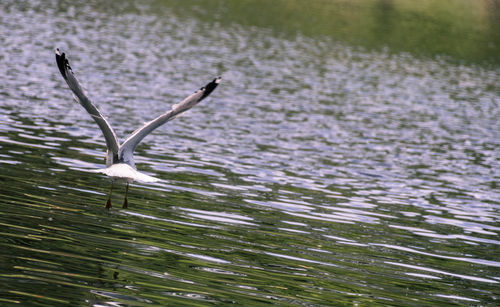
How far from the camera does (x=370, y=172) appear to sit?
83.6ft

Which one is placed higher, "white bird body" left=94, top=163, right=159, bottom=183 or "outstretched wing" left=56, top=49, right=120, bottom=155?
"outstretched wing" left=56, top=49, right=120, bottom=155

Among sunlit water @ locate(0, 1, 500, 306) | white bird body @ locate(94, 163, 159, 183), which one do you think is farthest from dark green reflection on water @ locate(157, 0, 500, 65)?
white bird body @ locate(94, 163, 159, 183)

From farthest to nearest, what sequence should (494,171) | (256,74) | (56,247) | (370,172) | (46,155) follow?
Answer: (256,74) < (494,171) < (370,172) < (46,155) < (56,247)

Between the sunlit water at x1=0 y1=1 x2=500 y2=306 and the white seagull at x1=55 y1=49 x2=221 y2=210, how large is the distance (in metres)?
1.19

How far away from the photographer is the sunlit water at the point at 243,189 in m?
13.4

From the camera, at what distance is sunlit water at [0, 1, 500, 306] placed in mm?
13422

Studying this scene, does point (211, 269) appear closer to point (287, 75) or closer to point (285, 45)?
point (287, 75)

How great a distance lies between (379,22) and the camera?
8169 centimetres

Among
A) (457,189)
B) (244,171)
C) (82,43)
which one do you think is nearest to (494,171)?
(457,189)

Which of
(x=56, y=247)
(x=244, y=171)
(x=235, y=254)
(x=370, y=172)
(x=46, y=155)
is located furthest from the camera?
(x=370, y=172)

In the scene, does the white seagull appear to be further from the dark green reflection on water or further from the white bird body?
the dark green reflection on water

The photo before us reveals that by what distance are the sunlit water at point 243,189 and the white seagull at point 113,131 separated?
1.19m

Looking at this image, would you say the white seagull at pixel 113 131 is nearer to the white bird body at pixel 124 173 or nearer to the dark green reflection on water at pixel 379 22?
the white bird body at pixel 124 173

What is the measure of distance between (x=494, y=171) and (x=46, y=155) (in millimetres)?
14728
